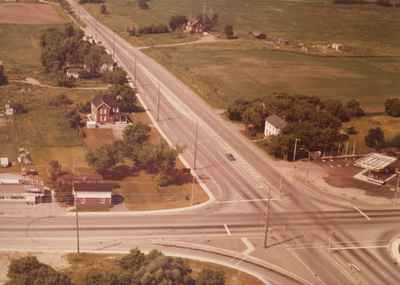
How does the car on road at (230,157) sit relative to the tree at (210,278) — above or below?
above

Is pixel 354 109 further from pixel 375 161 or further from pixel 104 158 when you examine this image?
pixel 104 158

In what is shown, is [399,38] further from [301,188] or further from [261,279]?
[261,279]

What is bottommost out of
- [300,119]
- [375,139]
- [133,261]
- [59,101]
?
[133,261]

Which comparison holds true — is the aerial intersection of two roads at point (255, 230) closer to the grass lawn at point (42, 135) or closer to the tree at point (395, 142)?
the grass lawn at point (42, 135)

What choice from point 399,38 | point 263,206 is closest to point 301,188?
point 263,206

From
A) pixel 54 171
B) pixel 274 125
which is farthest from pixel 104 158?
pixel 274 125

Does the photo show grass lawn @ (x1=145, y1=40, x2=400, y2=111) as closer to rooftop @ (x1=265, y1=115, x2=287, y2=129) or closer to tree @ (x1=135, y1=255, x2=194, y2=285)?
rooftop @ (x1=265, y1=115, x2=287, y2=129)

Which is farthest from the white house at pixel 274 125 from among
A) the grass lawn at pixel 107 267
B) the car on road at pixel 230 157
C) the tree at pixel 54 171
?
the grass lawn at pixel 107 267
